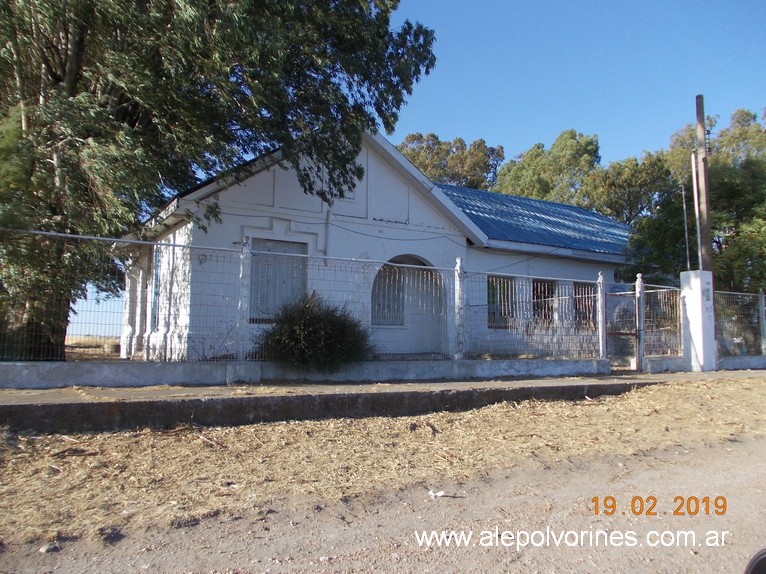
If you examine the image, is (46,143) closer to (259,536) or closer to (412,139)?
(259,536)

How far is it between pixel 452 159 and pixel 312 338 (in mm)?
34305

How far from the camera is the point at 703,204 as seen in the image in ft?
43.5

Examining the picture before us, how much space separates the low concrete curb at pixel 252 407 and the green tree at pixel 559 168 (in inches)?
1011

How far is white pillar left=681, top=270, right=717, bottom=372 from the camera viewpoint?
497 inches

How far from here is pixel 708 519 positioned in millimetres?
4516

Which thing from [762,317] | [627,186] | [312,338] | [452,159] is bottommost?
[312,338]

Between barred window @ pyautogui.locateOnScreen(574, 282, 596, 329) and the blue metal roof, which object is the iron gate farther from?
the blue metal roof

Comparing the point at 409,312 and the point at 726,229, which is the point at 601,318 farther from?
the point at 726,229

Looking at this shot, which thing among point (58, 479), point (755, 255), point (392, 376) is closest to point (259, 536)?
point (58, 479)

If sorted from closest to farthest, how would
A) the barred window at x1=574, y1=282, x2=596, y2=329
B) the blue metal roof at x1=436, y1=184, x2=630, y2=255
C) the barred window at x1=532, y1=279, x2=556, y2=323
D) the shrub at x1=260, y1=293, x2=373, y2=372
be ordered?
the shrub at x1=260, y1=293, x2=373, y2=372 → the barred window at x1=532, y1=279, x2=556, y2=323 → the barred window at x1=574, y1=282, x2=596, y2=329 → the blue metal roof at x1=436, y1=184, x2=630, y2=255

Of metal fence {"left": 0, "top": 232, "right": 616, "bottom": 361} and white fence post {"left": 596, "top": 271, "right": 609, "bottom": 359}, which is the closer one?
metal fence {"left": 0, "top": 232, "right": 616, "bottom": 361}

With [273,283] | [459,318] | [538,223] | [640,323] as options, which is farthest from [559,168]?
[273,283]

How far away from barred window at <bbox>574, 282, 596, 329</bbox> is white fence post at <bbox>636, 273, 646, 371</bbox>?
108 centimetres
